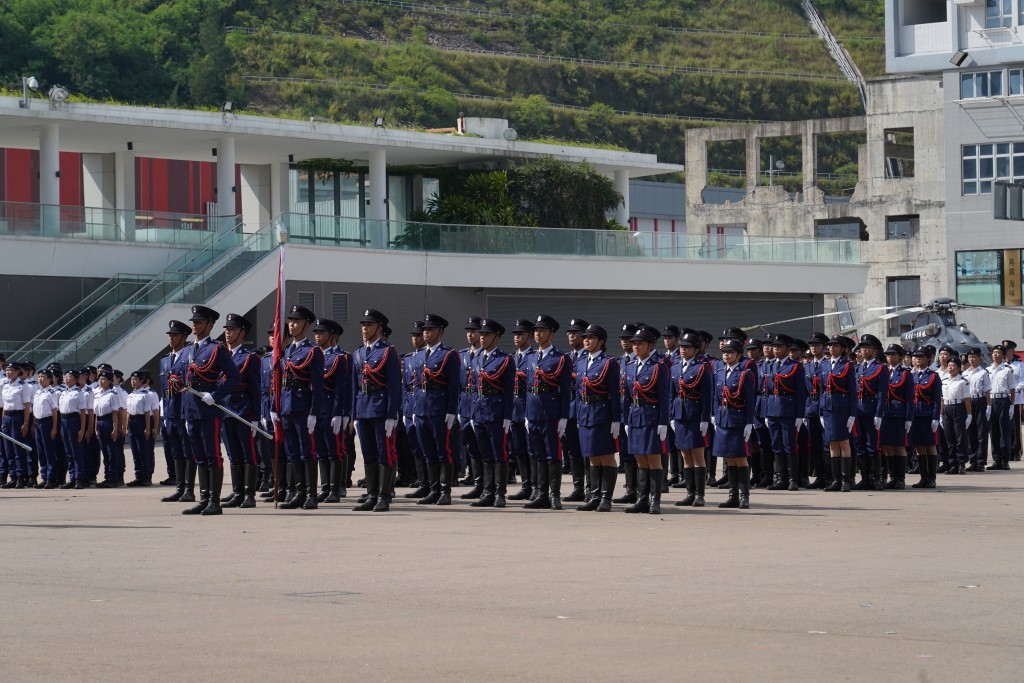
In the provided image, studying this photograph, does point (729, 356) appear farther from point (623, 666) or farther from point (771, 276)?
point (771, 276)

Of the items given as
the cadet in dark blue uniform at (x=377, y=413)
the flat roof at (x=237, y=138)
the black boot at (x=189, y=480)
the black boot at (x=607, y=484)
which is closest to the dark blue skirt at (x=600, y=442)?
the black boot at (x=607, y=484)

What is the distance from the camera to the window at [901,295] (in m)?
69.9

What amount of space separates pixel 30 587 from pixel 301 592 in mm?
1645

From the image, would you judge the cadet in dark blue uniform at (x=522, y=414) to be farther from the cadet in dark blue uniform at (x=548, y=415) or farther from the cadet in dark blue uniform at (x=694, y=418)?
the cadet in dark blue uniform at (x=694, y=418)

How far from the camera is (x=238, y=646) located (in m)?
7.69

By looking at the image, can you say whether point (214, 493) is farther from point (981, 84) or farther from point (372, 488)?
point (981, 84)

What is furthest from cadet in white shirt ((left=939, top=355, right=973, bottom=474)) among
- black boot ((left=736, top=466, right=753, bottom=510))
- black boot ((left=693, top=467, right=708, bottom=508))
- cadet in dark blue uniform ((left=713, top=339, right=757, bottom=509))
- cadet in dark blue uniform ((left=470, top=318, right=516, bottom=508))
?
cadet in dark blue uniform ((left=470, top=318, right=516, bottom=508))

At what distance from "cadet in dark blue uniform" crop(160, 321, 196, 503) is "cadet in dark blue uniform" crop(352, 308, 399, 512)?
5.22 ft

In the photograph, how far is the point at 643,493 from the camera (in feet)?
50.3

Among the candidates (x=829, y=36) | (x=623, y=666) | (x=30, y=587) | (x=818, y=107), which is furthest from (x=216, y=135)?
(x=829, y=36)

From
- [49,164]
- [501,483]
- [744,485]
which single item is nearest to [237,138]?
[49,164]

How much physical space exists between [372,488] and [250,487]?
1190 mm

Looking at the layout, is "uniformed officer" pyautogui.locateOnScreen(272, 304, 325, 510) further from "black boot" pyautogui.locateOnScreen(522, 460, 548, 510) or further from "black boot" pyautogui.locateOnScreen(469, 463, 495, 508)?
"black boot" pyautogui.locateOnScreen(522, 460, 548, 510)

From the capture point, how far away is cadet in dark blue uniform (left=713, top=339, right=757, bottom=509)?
1609cm
